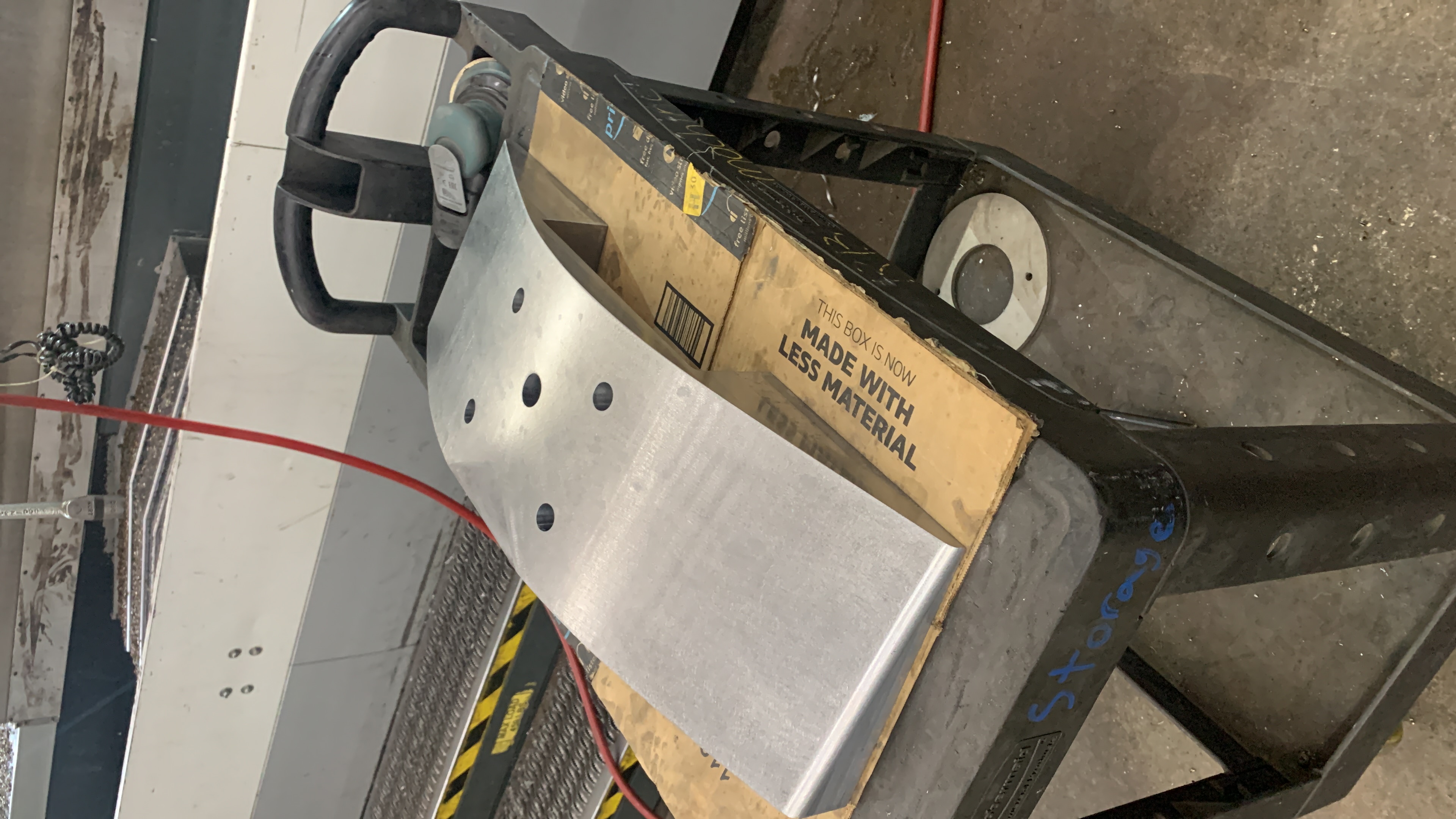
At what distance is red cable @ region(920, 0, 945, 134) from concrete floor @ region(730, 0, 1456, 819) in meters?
0.02

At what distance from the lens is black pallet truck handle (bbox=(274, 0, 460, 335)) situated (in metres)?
0.78

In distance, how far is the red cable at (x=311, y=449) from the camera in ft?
4.12

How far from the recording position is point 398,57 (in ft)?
4.17

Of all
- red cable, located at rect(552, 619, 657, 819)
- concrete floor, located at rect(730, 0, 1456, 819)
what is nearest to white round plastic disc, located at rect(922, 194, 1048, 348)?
concrete floor, located at rect(730, 0, 1456, 819)

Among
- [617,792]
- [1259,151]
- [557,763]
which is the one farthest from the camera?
[557,763]

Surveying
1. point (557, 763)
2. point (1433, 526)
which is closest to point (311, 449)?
point (557, 763)

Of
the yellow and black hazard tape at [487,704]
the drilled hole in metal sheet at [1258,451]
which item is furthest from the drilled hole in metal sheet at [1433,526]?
the yellow and black hazard tape at [487,704]

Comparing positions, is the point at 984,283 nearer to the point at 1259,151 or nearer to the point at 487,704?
the point at 1259,151

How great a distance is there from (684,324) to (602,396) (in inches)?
4.3

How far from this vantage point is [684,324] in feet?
1.98

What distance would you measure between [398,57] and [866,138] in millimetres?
775

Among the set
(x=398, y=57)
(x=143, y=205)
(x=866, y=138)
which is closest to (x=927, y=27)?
(x=866, y=138)

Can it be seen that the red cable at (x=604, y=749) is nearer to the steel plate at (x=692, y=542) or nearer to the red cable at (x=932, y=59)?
the steel plate at (x=692, y=542)

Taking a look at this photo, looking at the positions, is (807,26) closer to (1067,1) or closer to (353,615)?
(1067,1)
